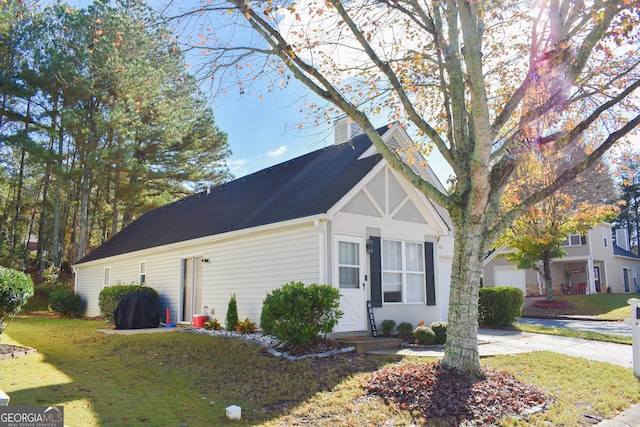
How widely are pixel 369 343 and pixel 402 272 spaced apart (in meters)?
3.14

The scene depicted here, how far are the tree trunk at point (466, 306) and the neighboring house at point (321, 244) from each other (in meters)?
3.73

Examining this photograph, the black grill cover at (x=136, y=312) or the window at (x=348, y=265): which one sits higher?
the window at (x=348, y=265)

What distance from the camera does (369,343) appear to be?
30.9 ft

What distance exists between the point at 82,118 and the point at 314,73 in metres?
19.3

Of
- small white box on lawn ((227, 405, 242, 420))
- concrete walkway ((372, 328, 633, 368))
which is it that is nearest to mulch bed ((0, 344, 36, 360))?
small white box on lawn ((227, 405, 242, 420))

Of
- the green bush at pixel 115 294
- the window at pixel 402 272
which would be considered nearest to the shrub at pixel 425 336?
the window at pixel 402 272

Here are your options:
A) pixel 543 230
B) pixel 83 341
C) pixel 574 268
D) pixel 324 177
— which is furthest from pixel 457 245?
pixel 574 268

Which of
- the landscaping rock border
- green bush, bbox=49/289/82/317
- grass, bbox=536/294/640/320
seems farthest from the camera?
green bush, bbox=49/289/82/317

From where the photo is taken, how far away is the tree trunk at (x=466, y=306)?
6.62 metres

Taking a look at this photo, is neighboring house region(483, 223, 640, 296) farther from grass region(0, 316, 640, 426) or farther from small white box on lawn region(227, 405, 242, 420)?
small white box on lawn region(227, 405, 242, 420)

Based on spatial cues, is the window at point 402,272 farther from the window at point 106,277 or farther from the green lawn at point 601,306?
the window at point 106,277

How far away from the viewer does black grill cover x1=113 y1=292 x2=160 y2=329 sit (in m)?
14.4

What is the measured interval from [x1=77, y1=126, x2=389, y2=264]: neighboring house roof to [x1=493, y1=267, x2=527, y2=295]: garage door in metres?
20.1

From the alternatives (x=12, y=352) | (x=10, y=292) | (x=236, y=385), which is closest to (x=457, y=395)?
(x=236, y=385)
